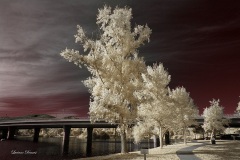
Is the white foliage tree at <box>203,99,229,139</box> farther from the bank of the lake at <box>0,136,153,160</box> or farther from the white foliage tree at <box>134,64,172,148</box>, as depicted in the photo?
the white foliage tree at <box>134,64,172,148</box>

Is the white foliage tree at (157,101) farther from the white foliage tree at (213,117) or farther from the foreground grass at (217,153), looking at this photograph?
the white foliage tree at (213,117)

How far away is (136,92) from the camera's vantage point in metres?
32.0

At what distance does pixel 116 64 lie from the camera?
31906 millimetres

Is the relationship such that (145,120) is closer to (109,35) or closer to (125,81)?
A: (125,81)

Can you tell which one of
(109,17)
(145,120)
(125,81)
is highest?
(109,17)

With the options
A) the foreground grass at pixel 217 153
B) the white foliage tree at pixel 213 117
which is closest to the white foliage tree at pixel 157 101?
the foreground grass at pixel 217 153

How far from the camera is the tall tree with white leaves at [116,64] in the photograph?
30.8 meters

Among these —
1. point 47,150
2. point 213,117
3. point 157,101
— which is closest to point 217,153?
point 157,101

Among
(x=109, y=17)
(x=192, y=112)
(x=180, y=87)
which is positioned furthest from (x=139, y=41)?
(x=192, y=112)

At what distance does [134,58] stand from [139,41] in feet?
6.64

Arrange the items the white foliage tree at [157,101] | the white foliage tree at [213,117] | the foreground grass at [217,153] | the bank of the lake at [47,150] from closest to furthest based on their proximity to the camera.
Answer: the foreground grass at [217,153] < the white foliage tree at [157,101] < the bank of the lake at [47,150] < the white foliage tree at [213,117]

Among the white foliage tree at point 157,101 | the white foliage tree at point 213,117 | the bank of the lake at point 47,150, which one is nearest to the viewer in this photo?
the white foliage tree at point 157,101

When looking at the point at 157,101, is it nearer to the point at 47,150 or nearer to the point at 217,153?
the point at 217,153

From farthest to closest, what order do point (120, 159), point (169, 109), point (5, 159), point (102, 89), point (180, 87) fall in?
point (180, 87) < point (5, 159) < point (169, 109) < point (102, 89) < point (120, 159)
